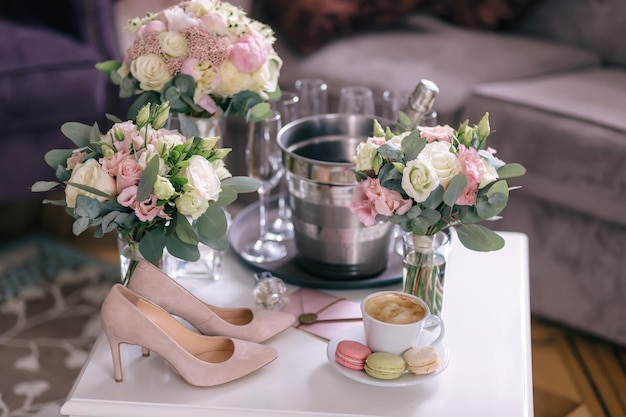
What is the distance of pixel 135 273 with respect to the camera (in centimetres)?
108

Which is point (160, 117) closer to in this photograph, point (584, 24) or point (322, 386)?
point (322, 386)

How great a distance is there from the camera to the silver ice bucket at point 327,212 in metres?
1.22

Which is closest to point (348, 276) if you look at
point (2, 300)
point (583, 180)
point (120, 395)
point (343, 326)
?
point (343, 326)

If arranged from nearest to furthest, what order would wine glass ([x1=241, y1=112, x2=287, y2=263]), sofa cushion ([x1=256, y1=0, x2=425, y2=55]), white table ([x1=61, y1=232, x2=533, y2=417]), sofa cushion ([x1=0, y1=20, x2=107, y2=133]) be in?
white table ([x1=61, y1=232, x2=533, y2=417]) < wine glass ([x1=241, y1=112, x2=287, y2=263]) < sofa cushion ([x1=0, y1=20, x2=107, y2=133]) < sofa cushion ([x1=256, y1=0, x2=425, y2=55])

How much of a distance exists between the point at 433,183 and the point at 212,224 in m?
0.29

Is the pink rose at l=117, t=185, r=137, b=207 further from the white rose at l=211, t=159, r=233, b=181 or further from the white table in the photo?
the white table

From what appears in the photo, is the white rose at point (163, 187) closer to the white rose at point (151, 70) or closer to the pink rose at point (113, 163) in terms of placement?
the pink rose at point (113, 163)

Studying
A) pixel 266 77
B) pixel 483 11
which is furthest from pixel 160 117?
pixel 483 11

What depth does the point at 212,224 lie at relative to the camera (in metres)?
1.06

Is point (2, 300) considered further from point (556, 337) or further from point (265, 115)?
point (556, 337)

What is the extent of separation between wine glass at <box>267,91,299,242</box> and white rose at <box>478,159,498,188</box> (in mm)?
461

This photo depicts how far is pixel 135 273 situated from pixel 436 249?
411 millimetres

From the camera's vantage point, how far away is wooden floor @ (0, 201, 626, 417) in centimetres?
161

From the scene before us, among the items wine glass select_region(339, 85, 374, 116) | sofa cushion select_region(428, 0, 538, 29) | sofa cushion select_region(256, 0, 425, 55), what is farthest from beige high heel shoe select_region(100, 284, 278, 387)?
sofa cushion select_region(428, 0, 538, 29)
